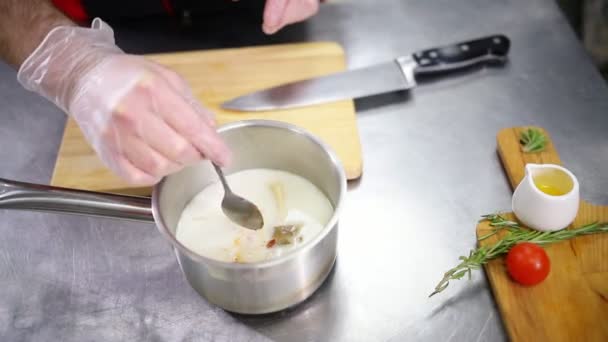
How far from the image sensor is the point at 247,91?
110 cm

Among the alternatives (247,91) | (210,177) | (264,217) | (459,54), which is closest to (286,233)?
(264,217)

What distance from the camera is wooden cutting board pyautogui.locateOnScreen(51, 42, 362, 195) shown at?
970 millimetres

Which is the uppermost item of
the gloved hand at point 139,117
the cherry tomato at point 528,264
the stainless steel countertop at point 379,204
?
the gloved hand at point 139,117

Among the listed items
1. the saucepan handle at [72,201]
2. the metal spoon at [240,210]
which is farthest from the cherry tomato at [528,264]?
the saucepan handle at [72,201]

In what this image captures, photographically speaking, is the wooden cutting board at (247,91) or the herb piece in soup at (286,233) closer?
the herb piece in soup at (286,233)

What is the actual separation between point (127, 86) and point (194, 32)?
59cm

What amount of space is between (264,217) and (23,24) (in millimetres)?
570

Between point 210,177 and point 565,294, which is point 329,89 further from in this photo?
point 565,294

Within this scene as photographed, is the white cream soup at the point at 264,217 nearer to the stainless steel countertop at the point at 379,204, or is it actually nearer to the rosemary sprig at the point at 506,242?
the stainless steel countertop at the point at 379,204

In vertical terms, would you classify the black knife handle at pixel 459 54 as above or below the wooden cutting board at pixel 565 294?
above

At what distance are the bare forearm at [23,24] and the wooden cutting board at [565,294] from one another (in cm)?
82

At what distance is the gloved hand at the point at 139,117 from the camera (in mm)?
723

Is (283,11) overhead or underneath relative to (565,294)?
overhead

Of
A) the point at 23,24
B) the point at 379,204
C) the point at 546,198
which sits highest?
the point at 23,24
